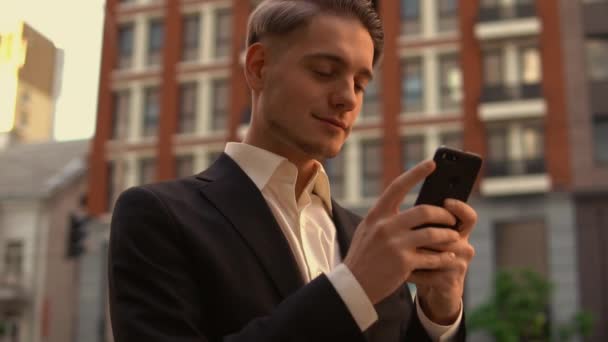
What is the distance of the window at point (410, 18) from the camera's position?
26625 millimetres

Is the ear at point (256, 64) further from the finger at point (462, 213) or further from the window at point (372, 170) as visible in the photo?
the window at point (372, 170)

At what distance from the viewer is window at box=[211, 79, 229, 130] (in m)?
28.1

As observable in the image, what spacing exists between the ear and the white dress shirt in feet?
0.53

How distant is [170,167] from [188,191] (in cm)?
2665

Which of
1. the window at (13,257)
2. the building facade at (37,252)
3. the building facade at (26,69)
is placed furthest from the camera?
the window at (13,257)

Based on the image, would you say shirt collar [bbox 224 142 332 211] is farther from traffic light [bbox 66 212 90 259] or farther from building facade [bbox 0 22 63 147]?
traffic light [bbox 66 212 90 259]

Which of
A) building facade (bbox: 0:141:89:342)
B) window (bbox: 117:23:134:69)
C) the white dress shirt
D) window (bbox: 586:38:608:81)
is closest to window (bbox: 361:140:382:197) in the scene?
window (bbox: 586:38:608:81)

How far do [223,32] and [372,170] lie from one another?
7.75m

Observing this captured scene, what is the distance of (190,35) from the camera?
29.4 m

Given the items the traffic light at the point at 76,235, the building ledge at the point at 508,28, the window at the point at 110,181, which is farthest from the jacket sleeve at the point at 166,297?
the window at the point at 110,181

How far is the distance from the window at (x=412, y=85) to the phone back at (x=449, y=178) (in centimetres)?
2457

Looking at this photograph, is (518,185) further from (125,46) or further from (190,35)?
(125,46)

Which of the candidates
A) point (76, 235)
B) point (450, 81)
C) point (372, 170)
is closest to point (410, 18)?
point (450, 81)

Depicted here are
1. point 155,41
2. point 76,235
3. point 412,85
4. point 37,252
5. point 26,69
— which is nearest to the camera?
point 26,69
